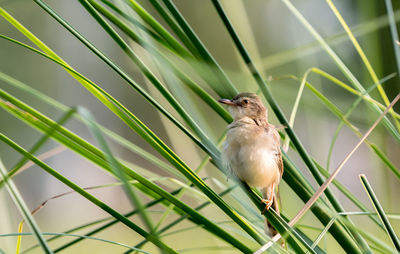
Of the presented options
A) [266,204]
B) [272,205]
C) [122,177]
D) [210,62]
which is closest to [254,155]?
[272,205]

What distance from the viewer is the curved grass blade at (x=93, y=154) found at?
1177mm

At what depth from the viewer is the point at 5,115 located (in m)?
11.9

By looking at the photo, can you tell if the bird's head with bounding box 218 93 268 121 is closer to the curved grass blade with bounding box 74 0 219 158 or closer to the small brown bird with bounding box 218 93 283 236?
the small brown bird with bounding box 218 93 283 236

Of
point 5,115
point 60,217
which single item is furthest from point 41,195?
point 60,217

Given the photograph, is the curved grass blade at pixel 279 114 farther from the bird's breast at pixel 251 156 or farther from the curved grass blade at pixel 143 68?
the bird's breast at pixel 251 156

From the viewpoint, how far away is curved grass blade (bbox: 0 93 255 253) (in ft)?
3.86

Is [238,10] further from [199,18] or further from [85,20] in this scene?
[199,18]

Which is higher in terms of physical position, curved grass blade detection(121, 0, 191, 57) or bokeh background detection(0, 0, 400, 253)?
bokeh background detection(0, 0, 400, 253)

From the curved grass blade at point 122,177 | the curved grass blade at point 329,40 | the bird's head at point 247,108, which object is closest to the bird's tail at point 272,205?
the bird's head at point 247,108

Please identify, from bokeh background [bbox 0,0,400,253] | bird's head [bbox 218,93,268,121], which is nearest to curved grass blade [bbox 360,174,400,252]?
bird's head [bbox 218,93,268,121]

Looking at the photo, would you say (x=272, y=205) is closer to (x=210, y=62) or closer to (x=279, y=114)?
(x=279, y=114)

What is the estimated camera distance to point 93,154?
1296mm

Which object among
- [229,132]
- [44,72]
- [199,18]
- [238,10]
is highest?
[199,18]

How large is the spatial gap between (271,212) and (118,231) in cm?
768
